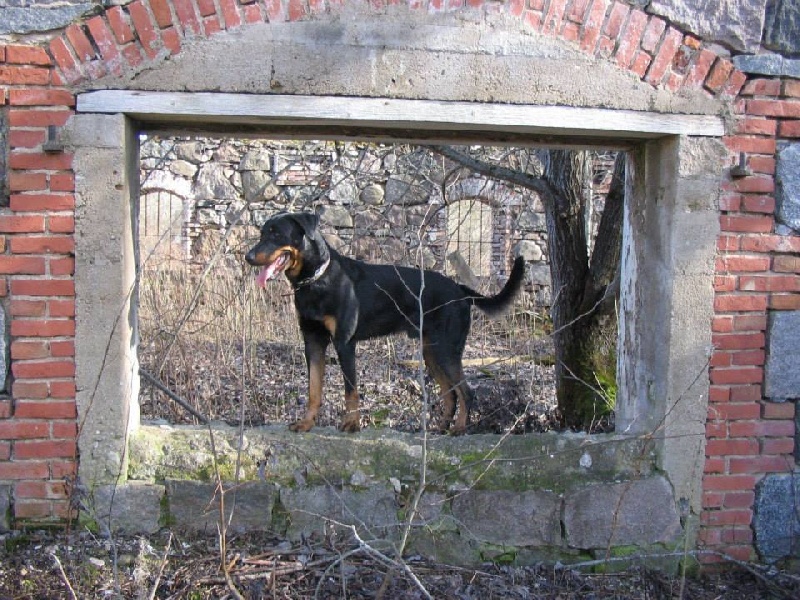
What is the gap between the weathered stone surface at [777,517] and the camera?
4.33 metres

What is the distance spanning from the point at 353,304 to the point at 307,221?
56cm

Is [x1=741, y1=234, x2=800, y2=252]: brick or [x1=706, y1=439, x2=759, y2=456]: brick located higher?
[x1=741, y1=234, x2=800, y2=252]: brick

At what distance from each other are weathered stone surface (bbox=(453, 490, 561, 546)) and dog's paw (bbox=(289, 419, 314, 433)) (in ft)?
2.88

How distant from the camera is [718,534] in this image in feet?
14.2

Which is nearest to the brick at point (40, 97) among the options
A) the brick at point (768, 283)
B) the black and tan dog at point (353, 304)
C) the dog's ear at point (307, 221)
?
the black and tan dog at point (353, 304)

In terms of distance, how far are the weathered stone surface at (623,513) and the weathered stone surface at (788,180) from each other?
1547 millimetres

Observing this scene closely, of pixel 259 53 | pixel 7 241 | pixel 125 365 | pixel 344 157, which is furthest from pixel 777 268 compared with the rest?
pixel 344 157

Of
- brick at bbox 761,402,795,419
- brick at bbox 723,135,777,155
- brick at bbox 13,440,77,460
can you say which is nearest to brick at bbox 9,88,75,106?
brick at bbox 13,440,77,460

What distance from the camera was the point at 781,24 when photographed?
13.7 ft

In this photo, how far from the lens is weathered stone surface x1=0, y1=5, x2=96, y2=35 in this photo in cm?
372

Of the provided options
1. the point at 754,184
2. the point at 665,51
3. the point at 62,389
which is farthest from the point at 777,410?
the point at 62,389

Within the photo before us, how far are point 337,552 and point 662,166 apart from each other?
2.60 meters

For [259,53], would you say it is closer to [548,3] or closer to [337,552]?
[548,3]

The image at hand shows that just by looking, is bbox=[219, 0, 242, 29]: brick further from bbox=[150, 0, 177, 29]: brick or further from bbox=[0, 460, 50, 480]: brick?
bbox=[0, 460, 50, 480]: brick
